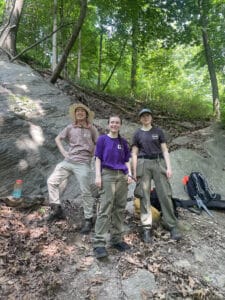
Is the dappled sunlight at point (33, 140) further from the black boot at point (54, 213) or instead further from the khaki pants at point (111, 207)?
the khaki pants at point (111, 207)

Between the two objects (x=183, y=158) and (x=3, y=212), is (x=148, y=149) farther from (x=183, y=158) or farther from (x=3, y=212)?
(x=183, y=158)

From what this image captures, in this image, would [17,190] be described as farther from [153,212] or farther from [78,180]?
[153,212]

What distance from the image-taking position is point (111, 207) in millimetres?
4352

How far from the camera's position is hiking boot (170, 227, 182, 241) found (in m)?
4.85

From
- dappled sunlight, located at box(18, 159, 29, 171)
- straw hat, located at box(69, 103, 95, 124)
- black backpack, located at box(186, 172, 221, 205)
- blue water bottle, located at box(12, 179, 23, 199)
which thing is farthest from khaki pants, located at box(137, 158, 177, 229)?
dappled sunlight, located at box(18, 159, 29, 171)

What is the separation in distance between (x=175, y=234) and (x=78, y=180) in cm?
171

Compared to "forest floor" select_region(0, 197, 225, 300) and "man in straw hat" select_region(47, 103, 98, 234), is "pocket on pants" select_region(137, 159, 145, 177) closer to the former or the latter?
"man in straw hat" select_region(47, 103, 98, 234)

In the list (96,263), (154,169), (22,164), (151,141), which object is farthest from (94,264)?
(22,164)

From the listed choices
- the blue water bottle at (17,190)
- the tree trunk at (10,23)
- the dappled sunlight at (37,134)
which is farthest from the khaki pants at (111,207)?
the tree trunk at (10,23)

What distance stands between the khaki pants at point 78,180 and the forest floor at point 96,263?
0.39 metres

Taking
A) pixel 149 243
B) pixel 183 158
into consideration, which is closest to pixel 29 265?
pixel 149 243

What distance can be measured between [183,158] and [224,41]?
7450 mm

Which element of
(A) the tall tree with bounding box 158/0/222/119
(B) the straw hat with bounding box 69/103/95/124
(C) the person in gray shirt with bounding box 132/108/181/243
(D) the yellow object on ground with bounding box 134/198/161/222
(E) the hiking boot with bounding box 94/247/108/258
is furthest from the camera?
(A) the tall tree with bounding box 158/0/222/119

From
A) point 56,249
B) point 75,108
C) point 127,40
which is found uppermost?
point 127,40
